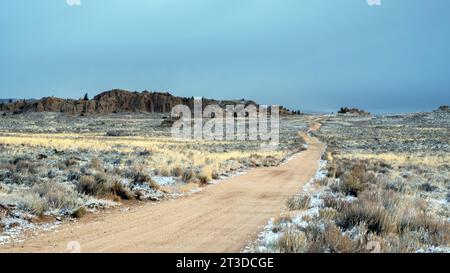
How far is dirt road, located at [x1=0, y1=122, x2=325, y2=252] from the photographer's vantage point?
7.25m

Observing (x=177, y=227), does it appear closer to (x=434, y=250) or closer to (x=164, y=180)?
(x=434, y=250)

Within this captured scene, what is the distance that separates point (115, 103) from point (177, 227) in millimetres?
182252

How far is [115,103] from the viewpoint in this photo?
184 metres

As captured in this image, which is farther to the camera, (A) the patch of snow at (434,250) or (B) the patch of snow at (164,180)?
(B) the patch of snow at (164,180)

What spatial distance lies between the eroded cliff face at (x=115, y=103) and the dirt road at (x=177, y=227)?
157743mm

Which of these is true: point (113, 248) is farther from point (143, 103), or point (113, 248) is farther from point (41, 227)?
point (143, 103)

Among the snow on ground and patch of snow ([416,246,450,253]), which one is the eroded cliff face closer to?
the snow on ground

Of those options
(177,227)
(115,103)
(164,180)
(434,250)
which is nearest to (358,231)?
(434,250)

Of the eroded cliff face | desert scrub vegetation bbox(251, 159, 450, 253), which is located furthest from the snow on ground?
the eroded cliff face

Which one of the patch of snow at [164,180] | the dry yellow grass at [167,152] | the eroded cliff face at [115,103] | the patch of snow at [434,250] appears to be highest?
the eroded cliff face at [115,103]

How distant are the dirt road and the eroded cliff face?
6210 inches

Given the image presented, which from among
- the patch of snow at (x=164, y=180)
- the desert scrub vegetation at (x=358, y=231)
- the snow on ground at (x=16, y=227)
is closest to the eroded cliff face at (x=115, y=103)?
the patch of snow at (x=164, y=180)

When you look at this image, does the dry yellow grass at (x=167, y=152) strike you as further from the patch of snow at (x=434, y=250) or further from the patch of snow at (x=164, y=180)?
the patch of snow at (x=434, y=250)

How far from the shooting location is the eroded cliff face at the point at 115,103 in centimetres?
16438
